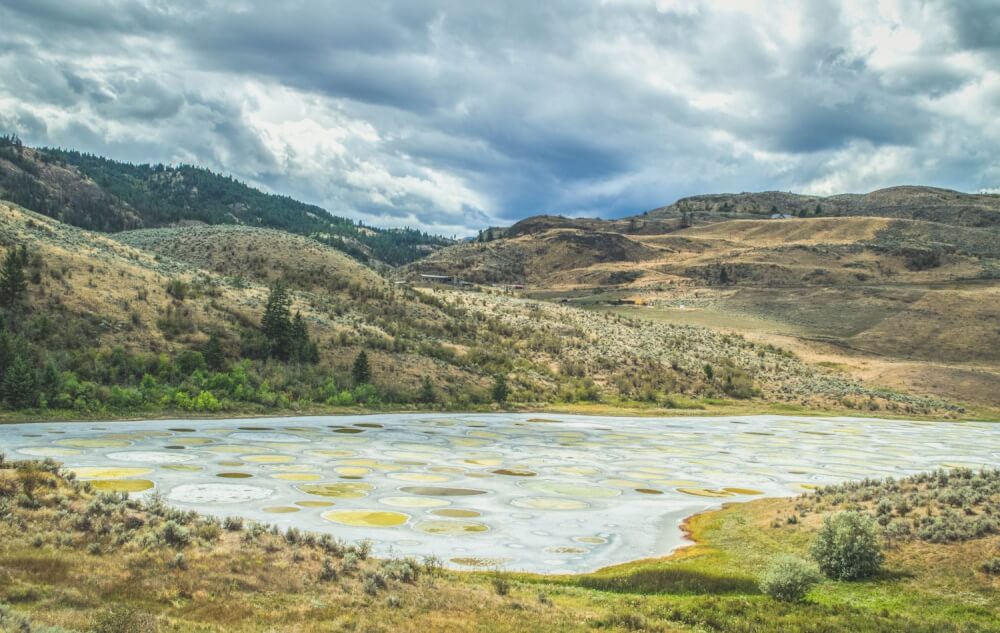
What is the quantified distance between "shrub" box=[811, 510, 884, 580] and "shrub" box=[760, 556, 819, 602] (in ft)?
5.95

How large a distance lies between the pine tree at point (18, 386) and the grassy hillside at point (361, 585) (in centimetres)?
1774

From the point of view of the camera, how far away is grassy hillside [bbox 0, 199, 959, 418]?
36.2 m

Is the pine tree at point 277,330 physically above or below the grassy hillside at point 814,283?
below

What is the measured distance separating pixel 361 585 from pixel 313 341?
39.9 meters

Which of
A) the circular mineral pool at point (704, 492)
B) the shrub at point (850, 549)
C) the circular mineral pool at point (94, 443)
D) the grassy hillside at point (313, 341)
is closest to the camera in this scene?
the shrub at point (850, 549)

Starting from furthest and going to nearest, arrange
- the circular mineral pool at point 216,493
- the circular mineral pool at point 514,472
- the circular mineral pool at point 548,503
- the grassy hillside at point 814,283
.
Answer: the grassy hillside at point 814,283, the circular mineral pool at point 514,472, the circular mineral pool at point 548,503, the circular mineral pool at point 216,493

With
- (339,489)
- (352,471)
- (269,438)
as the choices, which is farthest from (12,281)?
(339,489)

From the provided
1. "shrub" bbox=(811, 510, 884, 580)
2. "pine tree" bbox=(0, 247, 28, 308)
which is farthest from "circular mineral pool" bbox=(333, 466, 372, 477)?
"pine tree" bbox=(0, 247, 28, 308)

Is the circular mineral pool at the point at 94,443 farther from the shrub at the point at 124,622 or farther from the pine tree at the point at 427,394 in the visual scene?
the pine tree at the point at 427,394

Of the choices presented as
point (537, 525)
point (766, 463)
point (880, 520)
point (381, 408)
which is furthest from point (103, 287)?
point (880, 520)

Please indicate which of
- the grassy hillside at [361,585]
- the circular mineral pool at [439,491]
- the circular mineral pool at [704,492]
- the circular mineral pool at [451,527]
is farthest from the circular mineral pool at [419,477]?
the grassy hillside at [361,585]

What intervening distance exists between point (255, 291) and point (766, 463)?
43.7 m

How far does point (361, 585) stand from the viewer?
1152 cm

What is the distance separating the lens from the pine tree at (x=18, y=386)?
29422 millimetres
